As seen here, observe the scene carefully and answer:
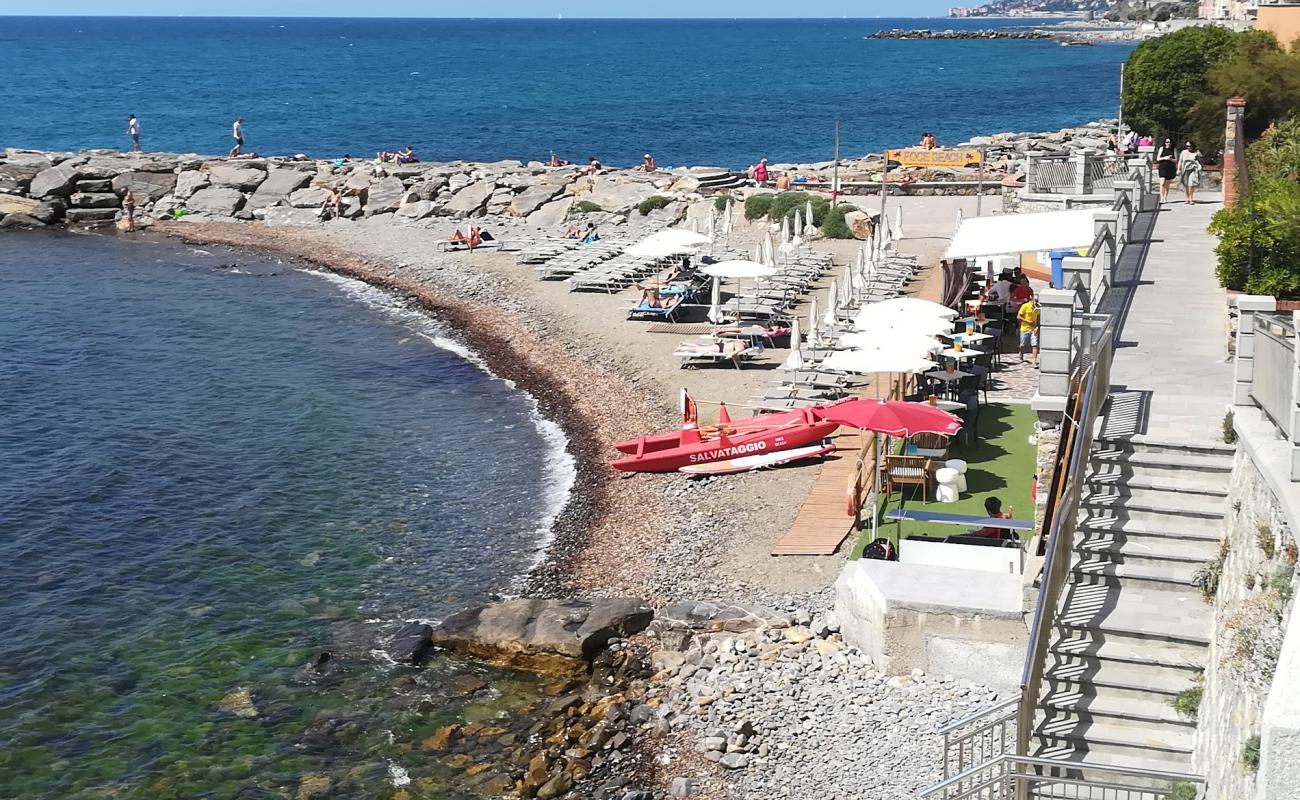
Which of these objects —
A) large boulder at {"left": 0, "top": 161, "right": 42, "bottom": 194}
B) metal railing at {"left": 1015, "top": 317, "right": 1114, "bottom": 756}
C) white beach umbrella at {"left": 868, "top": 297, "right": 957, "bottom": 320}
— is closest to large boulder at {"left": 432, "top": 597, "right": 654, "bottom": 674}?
metal railing at {"left": 1015, "top": 317, "right": 1114, "bottom": 756}

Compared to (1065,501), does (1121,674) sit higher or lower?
lower

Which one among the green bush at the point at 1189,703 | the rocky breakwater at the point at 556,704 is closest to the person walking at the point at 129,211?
the rocky breakwater at the point at 556,704

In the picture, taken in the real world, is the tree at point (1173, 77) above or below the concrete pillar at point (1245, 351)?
above

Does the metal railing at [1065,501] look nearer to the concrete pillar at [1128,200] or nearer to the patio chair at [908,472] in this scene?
the patio chair at [908,472]

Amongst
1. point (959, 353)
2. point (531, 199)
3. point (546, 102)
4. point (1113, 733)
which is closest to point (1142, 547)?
point (1113, 733)

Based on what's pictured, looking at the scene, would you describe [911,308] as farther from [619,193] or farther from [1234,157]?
[619,193]

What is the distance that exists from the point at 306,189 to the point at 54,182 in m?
10.2

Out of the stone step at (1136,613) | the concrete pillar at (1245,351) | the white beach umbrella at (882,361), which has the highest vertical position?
the concrete pillar at (1245,351)

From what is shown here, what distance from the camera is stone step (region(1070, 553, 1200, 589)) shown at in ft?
40.8

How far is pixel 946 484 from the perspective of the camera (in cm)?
1742

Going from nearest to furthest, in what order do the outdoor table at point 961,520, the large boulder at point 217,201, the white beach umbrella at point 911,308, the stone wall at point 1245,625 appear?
the stone wall at point 1245,625
the outdoor table at point 961,520
the white beach umbrella at point 911,308
the large boulder at point 217,201

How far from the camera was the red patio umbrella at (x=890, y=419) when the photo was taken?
55.6 ft

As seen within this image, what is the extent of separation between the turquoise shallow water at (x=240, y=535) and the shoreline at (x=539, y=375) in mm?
454

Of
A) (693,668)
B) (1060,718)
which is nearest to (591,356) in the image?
(693,668)
